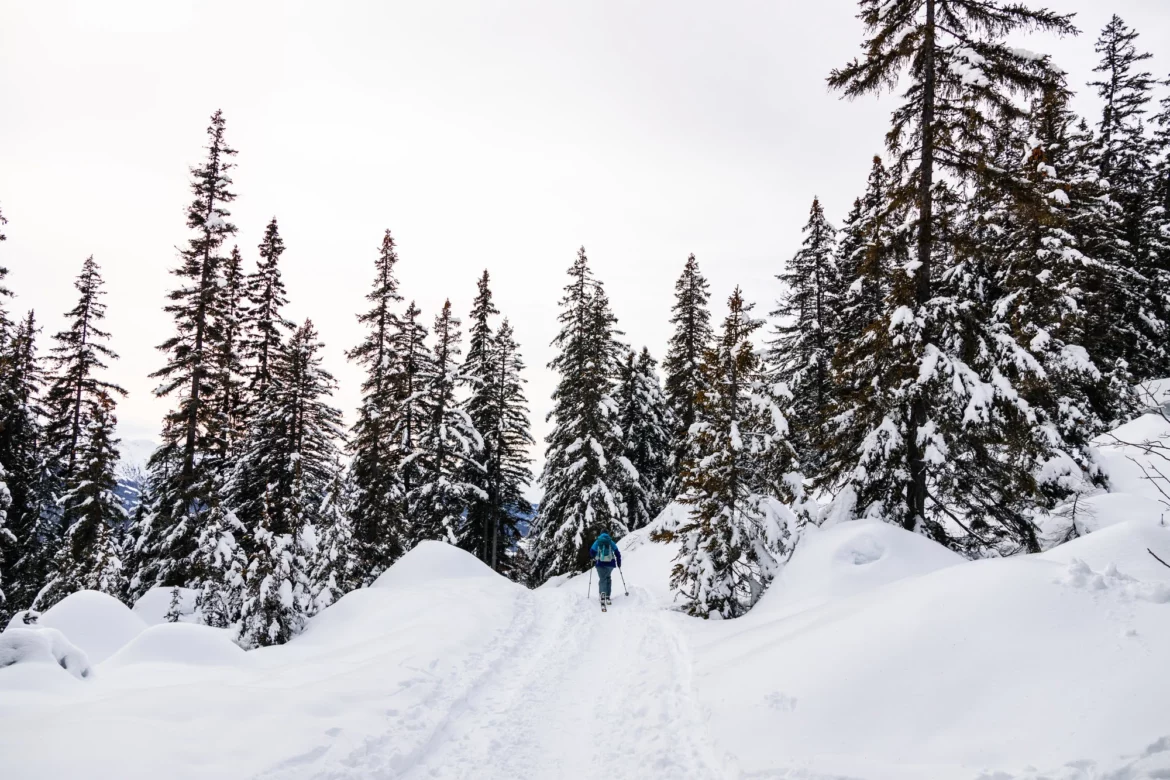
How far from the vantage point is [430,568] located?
17.1 meters

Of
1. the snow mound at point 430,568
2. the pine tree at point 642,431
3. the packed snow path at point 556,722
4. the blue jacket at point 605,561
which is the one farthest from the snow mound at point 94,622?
the pine tree at point 642,431

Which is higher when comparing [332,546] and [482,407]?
[482,407]

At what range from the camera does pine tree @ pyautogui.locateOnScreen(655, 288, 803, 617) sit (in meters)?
12.7

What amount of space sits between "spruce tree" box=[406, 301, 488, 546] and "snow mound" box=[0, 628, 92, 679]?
18181mm

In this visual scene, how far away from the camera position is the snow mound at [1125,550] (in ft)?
20.0

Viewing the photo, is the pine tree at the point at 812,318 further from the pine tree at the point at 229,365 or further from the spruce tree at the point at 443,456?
the pine tree at the point at 229,365

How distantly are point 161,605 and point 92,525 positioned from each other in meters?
6.17

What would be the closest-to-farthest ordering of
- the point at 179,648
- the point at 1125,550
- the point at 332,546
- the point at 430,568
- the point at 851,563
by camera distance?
the point at 1125,550, the point at 179,648, the point at 851,563, the point at 430,568, the point at 332,546

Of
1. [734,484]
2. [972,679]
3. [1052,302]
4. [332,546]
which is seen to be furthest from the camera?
[332,546]

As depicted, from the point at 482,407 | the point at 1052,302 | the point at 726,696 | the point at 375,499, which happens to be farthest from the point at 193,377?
the point at 1052,302

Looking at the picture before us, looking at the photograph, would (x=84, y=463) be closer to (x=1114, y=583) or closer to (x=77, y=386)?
(x=77, y=386)

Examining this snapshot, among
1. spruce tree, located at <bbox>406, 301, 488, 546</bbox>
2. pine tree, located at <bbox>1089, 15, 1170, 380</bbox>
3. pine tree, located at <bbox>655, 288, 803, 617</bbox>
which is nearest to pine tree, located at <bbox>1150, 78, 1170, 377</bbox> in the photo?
pine tree, located at <bbox>1089, 15, 1170, 380</bbox>

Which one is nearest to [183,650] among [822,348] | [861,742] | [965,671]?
[861,742]

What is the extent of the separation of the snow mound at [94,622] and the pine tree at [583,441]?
15344mm
